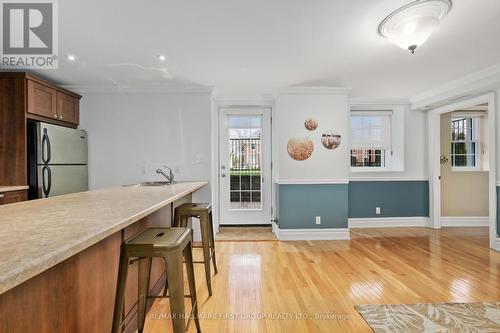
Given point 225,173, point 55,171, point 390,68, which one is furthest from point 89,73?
point 390,68

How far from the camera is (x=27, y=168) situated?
303 centimetres

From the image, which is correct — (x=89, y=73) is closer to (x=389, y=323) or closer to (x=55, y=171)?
(x=55, y=171)

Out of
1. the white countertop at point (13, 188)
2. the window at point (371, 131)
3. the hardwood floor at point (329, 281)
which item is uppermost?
the window at point (371, 131)

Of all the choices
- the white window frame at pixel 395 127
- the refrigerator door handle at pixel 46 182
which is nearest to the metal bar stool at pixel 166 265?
the refrigerator door handle at pixel 46 182

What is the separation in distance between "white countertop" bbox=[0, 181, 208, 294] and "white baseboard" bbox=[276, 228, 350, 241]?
291cm

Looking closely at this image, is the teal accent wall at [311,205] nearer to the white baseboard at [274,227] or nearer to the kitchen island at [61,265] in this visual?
the white baseboard at [274,227]

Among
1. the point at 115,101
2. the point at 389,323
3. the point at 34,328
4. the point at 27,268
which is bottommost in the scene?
the point at 389,323

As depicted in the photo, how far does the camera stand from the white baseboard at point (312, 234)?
407 centimetres

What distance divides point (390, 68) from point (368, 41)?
0.92 metres

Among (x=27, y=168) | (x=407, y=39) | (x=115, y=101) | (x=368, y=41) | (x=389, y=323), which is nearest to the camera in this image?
(x=389, y=323)

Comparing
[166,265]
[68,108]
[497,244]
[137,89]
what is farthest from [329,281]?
[68,108]

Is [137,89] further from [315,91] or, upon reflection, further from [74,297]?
[74,297]

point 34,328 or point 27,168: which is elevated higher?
point 27,168

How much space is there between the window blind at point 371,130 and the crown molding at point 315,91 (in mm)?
983
